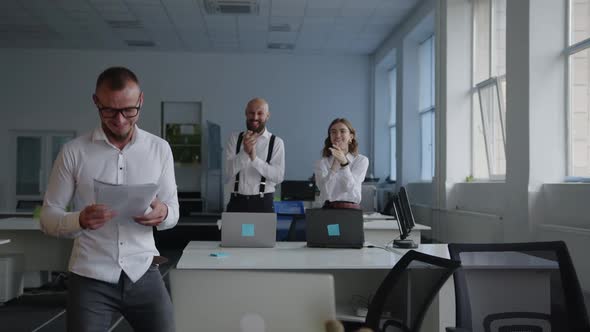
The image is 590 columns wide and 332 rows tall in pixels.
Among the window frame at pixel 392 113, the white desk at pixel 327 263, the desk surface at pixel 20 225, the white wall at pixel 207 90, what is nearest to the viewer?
the white desk at pixel 327 263

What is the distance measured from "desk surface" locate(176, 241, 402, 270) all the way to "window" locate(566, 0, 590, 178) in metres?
2.80

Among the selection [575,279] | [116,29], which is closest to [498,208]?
[575,279]

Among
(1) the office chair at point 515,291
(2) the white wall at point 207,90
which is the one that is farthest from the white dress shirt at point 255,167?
(2) the white wall at point 207,90

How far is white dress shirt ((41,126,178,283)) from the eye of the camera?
1.78 meters

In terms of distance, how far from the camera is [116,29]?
9812mm

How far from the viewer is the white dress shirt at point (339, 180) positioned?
4359 millimetres

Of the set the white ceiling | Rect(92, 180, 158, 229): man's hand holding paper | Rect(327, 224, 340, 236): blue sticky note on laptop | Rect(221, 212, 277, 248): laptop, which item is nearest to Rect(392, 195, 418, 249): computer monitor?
Rect(327, 224, 340, 236): blue sticky note on laptop

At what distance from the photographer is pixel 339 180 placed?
438 centimetres

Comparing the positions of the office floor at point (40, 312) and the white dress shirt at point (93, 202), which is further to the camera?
the office floor at point (40, 312)

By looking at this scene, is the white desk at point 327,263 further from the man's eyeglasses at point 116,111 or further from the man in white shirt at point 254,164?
the man's eyeglasses at point 116,111

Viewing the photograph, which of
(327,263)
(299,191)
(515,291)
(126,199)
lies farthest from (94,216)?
(299,191)

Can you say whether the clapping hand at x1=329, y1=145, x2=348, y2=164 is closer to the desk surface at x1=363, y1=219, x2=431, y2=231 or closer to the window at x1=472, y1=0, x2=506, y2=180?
the desk surface at x1=363, y1=219, x2=431, y2=231

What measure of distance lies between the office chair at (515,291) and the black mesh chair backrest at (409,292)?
0.23 m

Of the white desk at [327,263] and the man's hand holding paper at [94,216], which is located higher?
the man's hand holding paper at [94,216]
